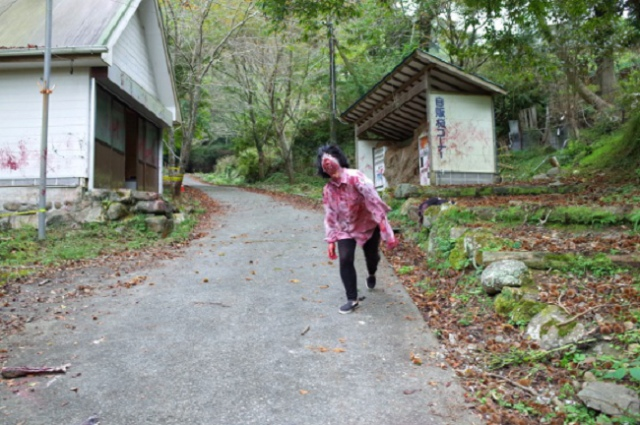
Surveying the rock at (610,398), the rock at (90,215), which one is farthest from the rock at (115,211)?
the rock at (610,398)

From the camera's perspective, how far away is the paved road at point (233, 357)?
3.21m

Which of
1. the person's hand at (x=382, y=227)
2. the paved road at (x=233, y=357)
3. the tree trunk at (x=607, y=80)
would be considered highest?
the tree trunk at (x=607, y=80)

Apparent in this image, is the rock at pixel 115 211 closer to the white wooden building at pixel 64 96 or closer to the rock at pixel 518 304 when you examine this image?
the white wooden building at pixel 64 96

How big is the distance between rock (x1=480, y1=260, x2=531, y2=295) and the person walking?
1059 millimetres

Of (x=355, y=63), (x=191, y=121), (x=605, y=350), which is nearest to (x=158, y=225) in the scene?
(x=191, y=121)

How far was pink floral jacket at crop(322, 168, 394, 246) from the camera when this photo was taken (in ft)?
17.5

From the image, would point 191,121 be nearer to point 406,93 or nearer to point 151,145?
point 151,145

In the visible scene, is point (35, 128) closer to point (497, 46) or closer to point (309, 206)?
point (309, 206)

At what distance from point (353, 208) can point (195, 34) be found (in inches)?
650

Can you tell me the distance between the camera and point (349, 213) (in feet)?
17.9

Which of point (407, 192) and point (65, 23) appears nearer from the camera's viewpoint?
point (65, 23)

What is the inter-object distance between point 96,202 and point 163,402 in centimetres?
870

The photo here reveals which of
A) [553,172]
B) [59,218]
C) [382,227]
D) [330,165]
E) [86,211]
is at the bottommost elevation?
[382,227]

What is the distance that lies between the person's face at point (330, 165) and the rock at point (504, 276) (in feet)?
6.33
